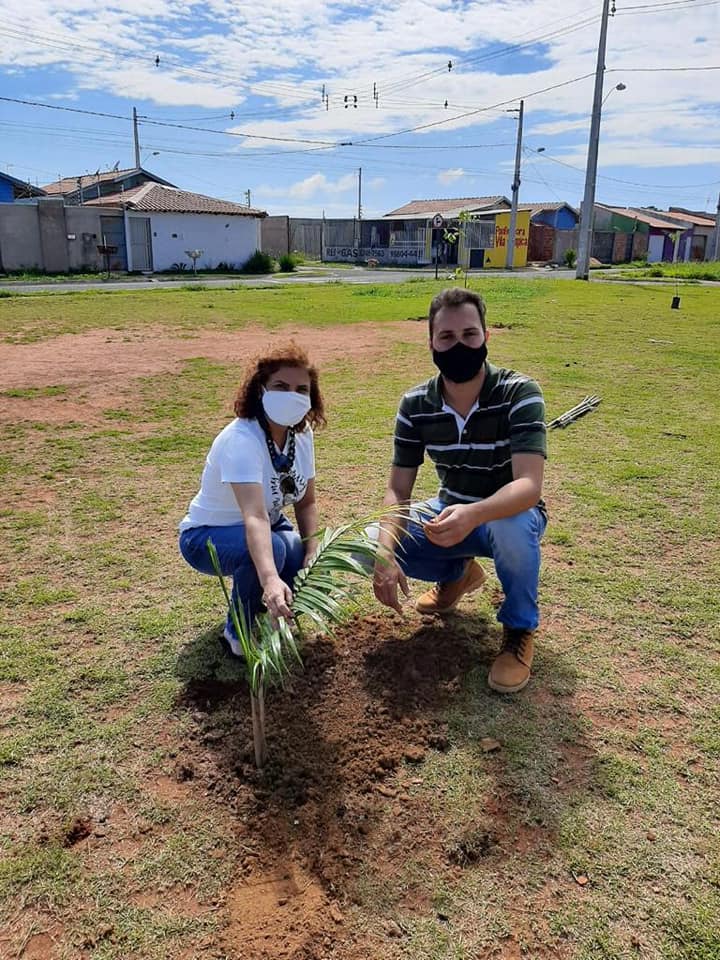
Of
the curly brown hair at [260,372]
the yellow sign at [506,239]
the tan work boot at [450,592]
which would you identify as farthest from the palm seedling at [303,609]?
the yellow sign at [506,239]

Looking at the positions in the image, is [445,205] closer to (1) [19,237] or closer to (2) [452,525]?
(1) [19,237]

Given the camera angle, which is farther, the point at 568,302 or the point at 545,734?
the point at 568,302

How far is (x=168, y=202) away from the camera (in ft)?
130

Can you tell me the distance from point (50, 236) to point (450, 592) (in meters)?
36.3

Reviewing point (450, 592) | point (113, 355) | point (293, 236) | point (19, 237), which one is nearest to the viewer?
point (450, 592)

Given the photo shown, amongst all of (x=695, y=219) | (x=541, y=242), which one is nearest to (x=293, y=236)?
(x=541, y=242)

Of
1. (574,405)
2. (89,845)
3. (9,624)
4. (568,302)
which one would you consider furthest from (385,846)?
(568,302)

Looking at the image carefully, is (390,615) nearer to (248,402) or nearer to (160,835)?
(248,402)

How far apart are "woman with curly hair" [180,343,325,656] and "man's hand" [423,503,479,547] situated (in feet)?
1.63

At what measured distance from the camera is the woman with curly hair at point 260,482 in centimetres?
282

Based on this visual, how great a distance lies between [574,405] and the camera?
7812 mm

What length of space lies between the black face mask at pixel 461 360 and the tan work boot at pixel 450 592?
0.92m

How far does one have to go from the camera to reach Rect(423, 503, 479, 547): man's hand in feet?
8.98

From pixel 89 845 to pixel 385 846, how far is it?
0.88 meters
